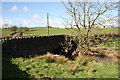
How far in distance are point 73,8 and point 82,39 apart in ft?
11.0

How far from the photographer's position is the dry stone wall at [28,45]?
39.2ft

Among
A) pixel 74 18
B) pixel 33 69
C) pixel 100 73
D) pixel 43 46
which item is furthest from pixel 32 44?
pixel 100 73

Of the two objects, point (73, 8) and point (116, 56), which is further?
point (116, 56)

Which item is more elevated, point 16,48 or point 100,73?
point 16,48

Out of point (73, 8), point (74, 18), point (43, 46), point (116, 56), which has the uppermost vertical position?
point (73, 8)

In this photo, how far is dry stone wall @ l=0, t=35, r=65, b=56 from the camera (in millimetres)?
11952

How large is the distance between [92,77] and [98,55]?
9683 mm

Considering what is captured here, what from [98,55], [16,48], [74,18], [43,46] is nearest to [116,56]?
[98,55]

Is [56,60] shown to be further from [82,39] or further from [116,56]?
[116,56]

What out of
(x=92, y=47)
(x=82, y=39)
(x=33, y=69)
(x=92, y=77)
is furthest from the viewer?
(x=92, y=47)

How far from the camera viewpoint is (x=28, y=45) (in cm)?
1426

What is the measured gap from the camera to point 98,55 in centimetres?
1659

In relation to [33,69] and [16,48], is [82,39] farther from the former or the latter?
[33,69]

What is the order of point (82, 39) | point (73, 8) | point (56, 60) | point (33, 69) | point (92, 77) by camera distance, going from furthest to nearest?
point (82, 39) → point (73, 8) → point (56, 60) → point (33, 69) → point (92, 77)
